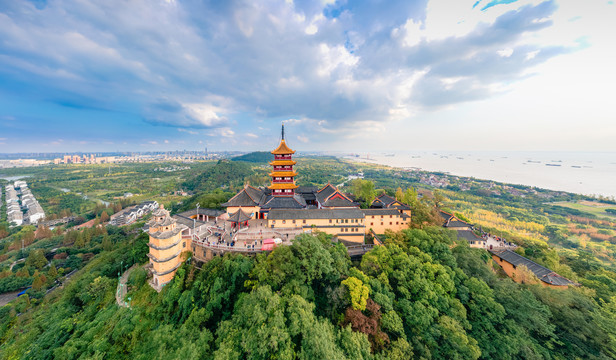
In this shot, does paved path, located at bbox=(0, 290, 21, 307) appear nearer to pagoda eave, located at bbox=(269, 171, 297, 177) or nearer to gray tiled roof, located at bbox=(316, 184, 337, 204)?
pagoda eave, located at bbox=(269, 171, 297, 177)

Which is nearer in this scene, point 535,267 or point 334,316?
point 334,316

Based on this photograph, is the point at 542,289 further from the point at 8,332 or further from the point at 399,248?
the point at 8,332

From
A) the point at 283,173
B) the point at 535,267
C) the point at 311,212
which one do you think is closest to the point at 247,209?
the point at 283,173

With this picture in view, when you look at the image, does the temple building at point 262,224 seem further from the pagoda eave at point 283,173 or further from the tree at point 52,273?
the tree at point 52,273

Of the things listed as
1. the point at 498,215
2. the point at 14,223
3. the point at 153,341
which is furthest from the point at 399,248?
the point at 14,223

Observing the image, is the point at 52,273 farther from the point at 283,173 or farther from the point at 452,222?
the point at 452,222
